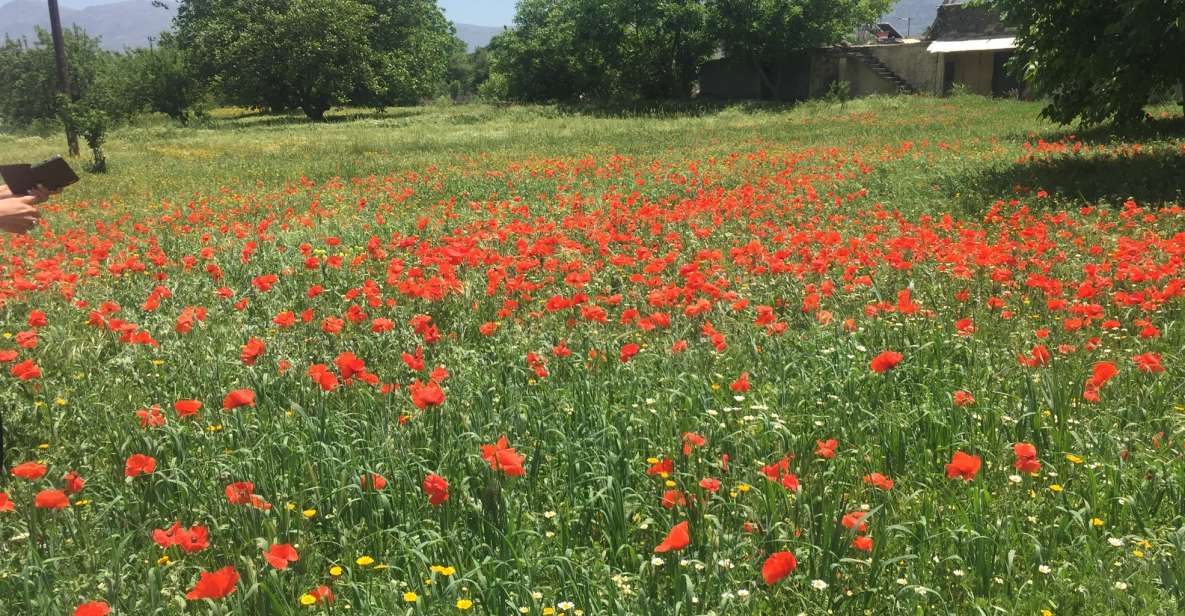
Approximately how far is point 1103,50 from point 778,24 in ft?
105

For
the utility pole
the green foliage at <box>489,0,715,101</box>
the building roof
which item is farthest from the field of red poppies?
the building roof

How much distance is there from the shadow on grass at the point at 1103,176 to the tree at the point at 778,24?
27910mm

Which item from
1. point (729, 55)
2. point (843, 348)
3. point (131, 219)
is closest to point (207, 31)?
point (729, 55)

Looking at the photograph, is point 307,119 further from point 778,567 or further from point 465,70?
point 465,70

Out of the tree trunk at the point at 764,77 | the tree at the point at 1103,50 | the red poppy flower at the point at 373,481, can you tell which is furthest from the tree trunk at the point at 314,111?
the red poppy flower at the point at 373,481

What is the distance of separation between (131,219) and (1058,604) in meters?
11.6

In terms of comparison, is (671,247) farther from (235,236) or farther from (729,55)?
(729,55)

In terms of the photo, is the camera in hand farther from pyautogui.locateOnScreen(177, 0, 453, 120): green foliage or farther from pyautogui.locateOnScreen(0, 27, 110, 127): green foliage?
Answer: pyautogui.locateOnScreen(0, 27, 110, 127): green foliage

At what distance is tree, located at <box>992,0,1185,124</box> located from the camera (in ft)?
36.0

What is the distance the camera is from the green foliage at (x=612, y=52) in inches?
1706

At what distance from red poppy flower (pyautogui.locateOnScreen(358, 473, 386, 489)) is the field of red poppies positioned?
2 centimetres

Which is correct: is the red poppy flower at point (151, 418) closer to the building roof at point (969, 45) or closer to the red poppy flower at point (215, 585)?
the red poppy flower at point (215, 585)

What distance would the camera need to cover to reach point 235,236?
942cm

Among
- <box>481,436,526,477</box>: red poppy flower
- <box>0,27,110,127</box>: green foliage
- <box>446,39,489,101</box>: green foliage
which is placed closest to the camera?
<box>481,436,526,477</box>: red poppy flower
